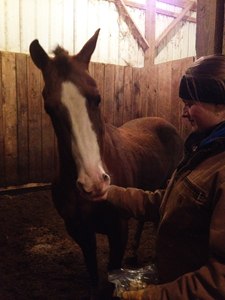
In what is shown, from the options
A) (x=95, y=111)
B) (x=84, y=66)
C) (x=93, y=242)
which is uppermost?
(x=84, y=66)

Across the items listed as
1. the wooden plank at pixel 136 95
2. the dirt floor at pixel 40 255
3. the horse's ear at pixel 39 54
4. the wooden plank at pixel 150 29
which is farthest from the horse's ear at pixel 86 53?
the wooden plank at pixel 150 29

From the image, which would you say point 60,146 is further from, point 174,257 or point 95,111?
point 174,257

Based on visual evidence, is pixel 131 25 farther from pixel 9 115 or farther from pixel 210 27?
pixel 210 27

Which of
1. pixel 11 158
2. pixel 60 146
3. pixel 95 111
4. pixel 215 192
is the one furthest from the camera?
pixel 11 158

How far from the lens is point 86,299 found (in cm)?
266

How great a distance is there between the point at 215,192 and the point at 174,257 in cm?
35

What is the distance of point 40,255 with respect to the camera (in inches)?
135

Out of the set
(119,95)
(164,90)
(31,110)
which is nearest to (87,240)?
(31,110)

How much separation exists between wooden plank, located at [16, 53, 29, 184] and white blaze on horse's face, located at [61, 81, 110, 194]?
11.1 feet

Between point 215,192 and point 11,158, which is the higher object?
point 215,192

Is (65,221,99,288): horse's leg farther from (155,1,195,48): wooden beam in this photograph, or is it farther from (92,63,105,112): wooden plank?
(155,1,195,48): wooden beam

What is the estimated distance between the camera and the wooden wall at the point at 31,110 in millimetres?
4938

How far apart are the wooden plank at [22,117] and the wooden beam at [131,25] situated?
2844mm

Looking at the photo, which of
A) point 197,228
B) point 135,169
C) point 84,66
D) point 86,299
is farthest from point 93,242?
point 197,228
